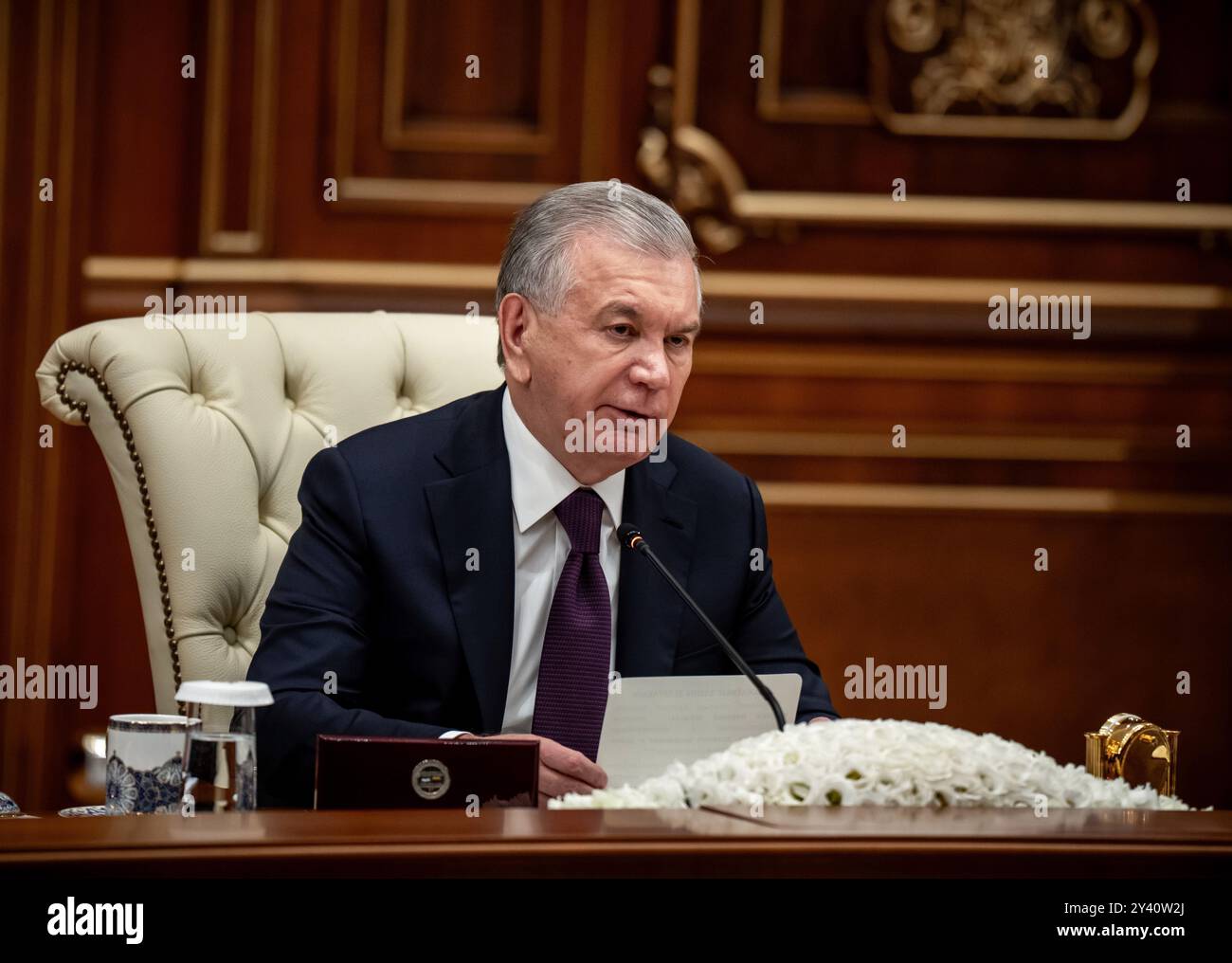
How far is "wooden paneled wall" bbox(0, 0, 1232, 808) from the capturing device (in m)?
3.27

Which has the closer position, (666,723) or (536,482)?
(666,723)

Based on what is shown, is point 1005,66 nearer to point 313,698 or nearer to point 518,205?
point 518,205

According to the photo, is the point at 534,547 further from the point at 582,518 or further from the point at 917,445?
the point at 917,445

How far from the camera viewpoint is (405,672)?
1965 millimetres

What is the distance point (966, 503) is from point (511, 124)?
133cm

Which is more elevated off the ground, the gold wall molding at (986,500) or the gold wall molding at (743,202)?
the gold wall molding at (743,202)

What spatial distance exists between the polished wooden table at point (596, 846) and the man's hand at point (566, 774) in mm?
498

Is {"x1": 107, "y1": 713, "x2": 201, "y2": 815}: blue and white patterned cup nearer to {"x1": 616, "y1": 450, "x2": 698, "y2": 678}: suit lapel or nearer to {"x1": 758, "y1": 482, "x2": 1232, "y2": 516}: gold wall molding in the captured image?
{"x1": 616, "y1": 450, "x2": 698, "y2": 678}: suit lapel

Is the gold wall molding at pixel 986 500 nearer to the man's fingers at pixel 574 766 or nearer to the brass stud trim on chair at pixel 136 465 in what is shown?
the brass stud trim on chair at pixel 136 465

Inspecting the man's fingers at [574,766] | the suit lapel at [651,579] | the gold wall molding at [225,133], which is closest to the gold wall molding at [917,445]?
the gold wall molding at [225,133]

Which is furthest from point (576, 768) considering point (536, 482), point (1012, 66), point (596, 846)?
point (1012, 66)

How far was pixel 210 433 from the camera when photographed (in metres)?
2.16

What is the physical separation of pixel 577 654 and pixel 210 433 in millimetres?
658

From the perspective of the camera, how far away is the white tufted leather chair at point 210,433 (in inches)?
83.5
